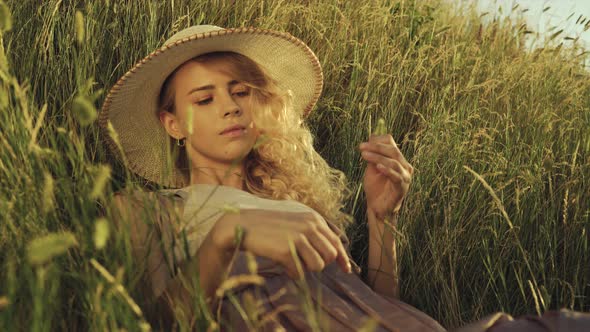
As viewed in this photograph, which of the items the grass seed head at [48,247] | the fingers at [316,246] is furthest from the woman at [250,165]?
the grass seed head at [48,247]

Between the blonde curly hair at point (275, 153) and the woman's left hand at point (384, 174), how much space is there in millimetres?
230

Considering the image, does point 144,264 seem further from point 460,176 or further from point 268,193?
point 460,176

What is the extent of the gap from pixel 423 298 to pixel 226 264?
4.69ft

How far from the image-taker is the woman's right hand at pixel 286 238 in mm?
1354

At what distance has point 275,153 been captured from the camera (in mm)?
2867

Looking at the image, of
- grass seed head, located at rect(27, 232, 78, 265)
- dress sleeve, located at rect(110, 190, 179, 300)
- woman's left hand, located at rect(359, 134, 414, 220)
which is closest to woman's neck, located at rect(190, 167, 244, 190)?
woman's left hand, located at rect(359, 134, 414, 220)

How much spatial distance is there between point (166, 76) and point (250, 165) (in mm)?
469

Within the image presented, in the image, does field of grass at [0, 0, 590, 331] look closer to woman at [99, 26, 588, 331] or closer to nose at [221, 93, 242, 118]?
woman at [99, 26, 588, 331]

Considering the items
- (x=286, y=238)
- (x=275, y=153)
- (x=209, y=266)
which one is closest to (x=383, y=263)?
(x=275, y=153)

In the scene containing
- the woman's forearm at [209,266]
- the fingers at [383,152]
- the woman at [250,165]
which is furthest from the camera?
the fingers at [383,152]

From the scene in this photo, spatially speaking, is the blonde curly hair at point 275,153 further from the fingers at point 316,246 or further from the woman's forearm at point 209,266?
the fingers at point 316,246

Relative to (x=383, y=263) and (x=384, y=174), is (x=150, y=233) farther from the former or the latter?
(x=383, y=263)

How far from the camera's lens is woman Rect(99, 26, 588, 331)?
1988 mm

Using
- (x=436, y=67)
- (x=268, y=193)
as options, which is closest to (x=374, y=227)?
(x=268, y=193)
